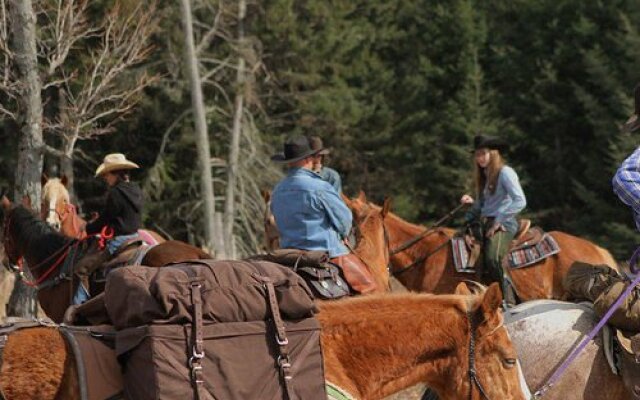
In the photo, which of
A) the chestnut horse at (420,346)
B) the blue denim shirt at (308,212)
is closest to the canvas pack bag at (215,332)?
the chestnut horse at (420,346)

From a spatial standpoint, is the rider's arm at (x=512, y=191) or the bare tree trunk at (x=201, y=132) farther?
the bare tree trunk at (x=201, y=132)

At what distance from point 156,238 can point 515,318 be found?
622 centimetres

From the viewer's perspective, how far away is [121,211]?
9984 millimetres

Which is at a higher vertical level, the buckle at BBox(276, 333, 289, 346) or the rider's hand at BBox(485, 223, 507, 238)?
the buckle at BBox(276, 333, 289, 346)

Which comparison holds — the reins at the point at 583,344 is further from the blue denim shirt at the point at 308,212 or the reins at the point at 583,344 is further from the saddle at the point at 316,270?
the blue denim shirt at the point at 308,212

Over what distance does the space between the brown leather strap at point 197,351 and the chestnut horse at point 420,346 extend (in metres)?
0.72

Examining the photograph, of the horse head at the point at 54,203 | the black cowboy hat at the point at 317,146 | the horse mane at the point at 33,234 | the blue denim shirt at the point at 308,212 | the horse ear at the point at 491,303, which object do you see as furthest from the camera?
the horse head at the point at 54,203

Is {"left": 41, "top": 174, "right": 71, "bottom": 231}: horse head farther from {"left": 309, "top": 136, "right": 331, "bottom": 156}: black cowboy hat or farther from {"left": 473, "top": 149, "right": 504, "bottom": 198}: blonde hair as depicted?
{"left": 473, "top": 149, "right": 504, "bottom": 198}: blonde hair

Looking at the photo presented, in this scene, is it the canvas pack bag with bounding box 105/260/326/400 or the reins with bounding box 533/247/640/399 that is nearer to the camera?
the canvas pack bag with bounding box 105/260/326/400

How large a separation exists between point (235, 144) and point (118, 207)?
1845 cm

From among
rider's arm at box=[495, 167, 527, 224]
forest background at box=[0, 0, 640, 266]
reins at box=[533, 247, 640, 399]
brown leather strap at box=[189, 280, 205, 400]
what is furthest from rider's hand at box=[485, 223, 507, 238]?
forest background at box=[0, 0, 640, 266]

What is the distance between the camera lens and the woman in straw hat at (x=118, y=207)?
32.6 ft

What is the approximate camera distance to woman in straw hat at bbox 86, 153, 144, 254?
32.6ft

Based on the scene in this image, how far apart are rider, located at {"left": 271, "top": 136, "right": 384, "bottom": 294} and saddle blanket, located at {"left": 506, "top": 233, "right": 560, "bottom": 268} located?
14.7ft
